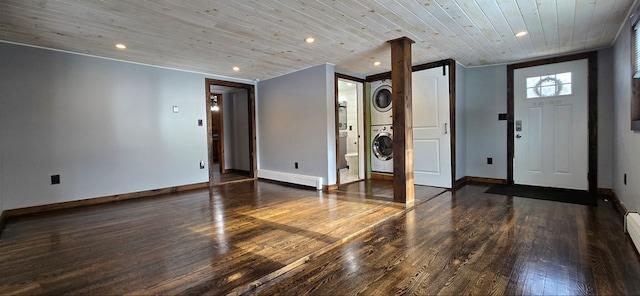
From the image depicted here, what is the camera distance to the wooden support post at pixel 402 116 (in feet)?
11.2

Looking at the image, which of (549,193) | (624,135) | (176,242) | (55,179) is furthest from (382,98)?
(55,179)

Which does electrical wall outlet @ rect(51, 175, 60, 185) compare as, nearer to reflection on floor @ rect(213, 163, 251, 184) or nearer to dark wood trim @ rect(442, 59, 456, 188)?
reflection on floor @ rect(213, 163, 251, 184)

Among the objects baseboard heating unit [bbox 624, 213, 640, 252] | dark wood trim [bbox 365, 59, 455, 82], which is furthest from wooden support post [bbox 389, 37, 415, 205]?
baseboard heating unit [bbox 624, 213, 640, 252]

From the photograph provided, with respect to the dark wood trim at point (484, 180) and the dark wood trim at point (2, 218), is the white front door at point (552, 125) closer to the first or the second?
the dark wood trim at point (484, 180)

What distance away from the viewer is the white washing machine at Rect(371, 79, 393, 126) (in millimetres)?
5270

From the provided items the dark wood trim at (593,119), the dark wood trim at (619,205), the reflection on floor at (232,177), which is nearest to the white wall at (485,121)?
the dark wood trim at (593,119)

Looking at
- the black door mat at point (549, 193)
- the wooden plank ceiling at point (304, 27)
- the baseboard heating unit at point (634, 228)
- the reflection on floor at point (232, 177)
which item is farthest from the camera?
the reflection on floor at point (232, 177)

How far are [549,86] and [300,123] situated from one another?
3.89m

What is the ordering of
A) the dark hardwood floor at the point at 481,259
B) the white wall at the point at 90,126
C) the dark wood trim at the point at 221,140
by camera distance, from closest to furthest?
the dark hardwood floor at the point at 481,259 → the white wall at the point at 90,126 → the dark wood trim at the point at 221,140

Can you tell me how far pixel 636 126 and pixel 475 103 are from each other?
2621 millimetres

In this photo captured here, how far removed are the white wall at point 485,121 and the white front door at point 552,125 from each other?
18 centimetres

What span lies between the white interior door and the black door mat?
2.48 ft

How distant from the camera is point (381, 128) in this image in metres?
5.41

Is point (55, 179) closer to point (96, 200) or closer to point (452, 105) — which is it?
point (96, 200)
